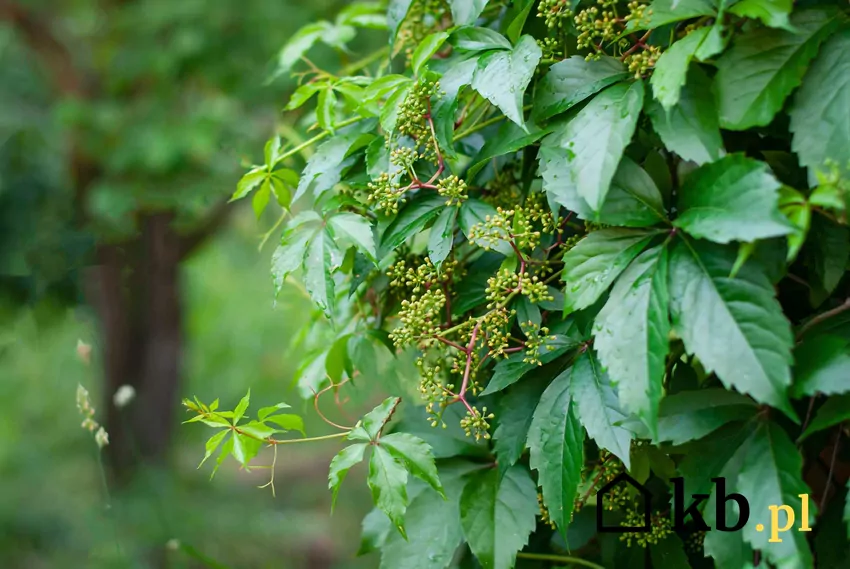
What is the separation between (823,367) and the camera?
52 cm

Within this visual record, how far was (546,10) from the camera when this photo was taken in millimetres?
652

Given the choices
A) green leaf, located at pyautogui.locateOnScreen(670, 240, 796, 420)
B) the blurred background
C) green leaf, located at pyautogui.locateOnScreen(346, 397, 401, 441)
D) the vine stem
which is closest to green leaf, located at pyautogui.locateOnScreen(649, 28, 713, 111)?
green leaf, located at pyautogui.locateOnScreen(670, 240, 796, 420)

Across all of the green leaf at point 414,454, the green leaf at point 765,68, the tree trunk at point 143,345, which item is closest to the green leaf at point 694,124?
the green leaf at point 765,68

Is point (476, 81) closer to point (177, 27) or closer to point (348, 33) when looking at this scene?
point (348, 33)

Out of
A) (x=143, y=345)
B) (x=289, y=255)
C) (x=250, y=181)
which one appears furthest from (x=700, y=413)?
(x=143, y=345)

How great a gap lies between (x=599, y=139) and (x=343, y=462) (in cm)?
34

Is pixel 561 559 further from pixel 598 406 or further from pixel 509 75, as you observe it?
pixel 509 75

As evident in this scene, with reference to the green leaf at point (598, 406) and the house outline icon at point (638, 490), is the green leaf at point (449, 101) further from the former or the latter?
the house outline icon at point (638, 490)

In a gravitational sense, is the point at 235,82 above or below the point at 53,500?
above

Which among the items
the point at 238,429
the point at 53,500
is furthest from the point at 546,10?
the point at 53,500

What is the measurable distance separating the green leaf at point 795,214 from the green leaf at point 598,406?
183 mm

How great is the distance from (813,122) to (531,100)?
0.24m

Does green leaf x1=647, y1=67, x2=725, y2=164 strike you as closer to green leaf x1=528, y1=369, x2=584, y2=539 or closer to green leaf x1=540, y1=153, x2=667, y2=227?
green leaf x1=540, y1=153, x2=667, y2=227

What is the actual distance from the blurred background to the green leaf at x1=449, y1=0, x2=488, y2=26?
3.18 feet
